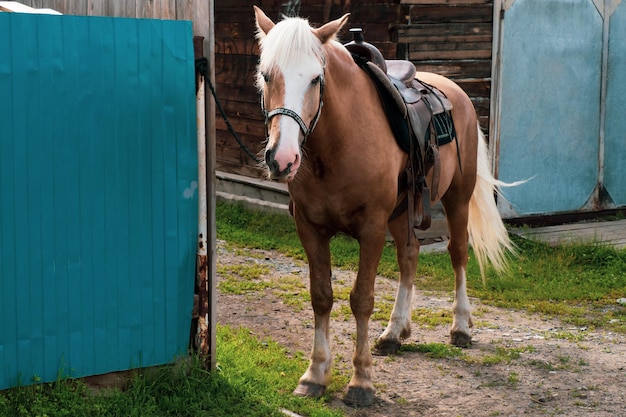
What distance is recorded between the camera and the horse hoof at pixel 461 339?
648 centimetres

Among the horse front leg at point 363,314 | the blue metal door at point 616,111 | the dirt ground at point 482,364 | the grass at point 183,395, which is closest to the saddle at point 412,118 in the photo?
the horse front leg at point 363,314

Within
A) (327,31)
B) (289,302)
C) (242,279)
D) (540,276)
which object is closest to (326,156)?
(327,31)

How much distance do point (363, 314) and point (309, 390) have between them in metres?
0.54

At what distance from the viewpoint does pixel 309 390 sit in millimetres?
5359

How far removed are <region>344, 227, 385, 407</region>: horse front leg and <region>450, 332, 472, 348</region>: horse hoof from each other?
1247mm

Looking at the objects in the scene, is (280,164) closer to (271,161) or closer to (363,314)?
(271,161)

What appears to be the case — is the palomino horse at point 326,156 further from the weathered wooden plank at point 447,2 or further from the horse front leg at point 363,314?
the weathered wooden plank at point 447,2

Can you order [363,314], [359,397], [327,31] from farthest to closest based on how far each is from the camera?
[363,314]
[359,397]
[327,31]

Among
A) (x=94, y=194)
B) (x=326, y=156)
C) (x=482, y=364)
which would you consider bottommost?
(x=482, y=364)

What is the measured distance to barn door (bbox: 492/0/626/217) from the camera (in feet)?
32.1

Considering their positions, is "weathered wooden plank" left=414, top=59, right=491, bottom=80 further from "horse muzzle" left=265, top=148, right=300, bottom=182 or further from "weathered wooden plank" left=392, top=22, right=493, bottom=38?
"horse muzzle" left=265, top=148, right=300, bottom=182

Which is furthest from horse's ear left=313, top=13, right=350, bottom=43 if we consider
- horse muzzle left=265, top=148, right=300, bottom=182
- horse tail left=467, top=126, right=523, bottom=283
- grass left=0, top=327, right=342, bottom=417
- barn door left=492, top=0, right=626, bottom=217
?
barn door left=492, top=0, right=626, bottom=217

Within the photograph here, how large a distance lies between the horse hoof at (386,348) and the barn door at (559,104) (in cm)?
404

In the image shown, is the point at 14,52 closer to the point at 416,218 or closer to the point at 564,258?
the point at 416,218
